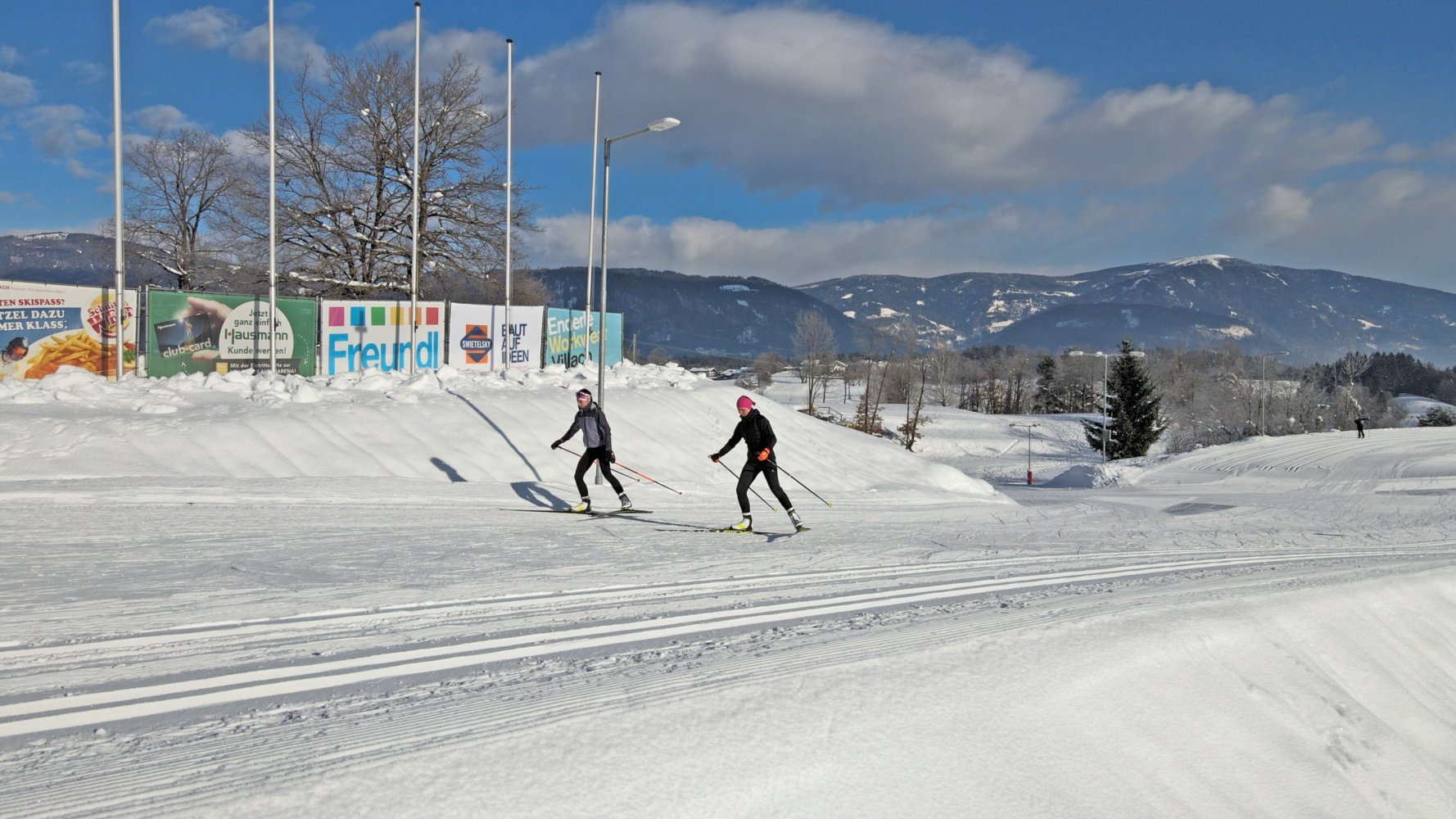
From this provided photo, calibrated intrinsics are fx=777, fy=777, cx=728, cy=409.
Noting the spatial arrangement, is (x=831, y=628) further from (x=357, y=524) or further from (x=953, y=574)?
(x=357, y=524)

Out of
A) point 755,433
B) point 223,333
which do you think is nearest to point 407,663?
point 755,433

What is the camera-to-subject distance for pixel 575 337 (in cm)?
2781

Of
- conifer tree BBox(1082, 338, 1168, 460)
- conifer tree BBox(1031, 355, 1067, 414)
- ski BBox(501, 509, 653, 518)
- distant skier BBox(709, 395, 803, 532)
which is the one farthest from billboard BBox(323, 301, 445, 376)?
conifer tree BBox(1031, 355, 1067, 414)

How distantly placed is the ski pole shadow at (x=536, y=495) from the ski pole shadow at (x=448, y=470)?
1255 mm

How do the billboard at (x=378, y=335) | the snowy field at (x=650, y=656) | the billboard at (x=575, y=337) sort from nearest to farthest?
the snowy field at (x=650, y=656)
the billboard at (x=378, y=335)
the billboard at (x=575, y=337)

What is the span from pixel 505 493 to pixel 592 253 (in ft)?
47.7

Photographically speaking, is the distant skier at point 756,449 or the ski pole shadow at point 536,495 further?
the ski pole shadow at point 536,495

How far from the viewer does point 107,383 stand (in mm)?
15961

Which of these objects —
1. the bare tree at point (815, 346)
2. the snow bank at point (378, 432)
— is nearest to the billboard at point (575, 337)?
the snow bank at point (378, 432)

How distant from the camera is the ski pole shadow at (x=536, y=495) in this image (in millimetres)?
14078

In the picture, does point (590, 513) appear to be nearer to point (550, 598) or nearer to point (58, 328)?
point (550, 598)

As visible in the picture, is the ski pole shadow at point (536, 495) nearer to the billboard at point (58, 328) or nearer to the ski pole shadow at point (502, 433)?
the ski pole shadow at point (502, 433)

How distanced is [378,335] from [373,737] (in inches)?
769

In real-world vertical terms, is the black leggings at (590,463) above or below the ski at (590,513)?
above
